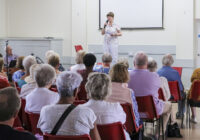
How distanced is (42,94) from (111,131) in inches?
35.8

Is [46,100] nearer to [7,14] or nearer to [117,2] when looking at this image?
[117,2]

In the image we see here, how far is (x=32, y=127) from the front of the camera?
3.34 metres

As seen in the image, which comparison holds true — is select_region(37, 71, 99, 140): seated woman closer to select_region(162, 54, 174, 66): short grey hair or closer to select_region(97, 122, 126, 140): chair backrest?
select_region(97, 122, 126, 140): chair backrest

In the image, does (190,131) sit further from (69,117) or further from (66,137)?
(66,137)

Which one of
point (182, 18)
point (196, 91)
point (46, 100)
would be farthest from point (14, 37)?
point (46, 100)

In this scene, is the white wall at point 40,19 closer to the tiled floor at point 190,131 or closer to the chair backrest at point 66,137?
the tiled floor at point 190,131

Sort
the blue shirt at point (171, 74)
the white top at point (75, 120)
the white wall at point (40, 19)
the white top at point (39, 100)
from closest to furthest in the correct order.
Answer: the white top at point (75, 120)
the white top at point (39, 100)
the blue shirt at point (171, 74)
the white wall at point (40, 19)

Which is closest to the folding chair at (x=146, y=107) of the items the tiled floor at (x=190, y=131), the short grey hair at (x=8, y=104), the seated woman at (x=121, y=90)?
the seated woman at (x=121, y=90)

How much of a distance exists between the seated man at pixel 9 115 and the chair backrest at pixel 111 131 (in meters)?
0.96

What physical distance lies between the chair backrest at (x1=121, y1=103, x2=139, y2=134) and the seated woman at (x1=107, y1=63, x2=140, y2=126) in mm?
75

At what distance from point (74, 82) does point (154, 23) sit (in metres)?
8.10

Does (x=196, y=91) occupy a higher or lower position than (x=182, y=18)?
lower

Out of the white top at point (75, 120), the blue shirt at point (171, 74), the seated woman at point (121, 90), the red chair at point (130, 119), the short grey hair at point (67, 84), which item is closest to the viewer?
the white top at point (75, 120)

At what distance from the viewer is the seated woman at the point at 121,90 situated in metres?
3.77
